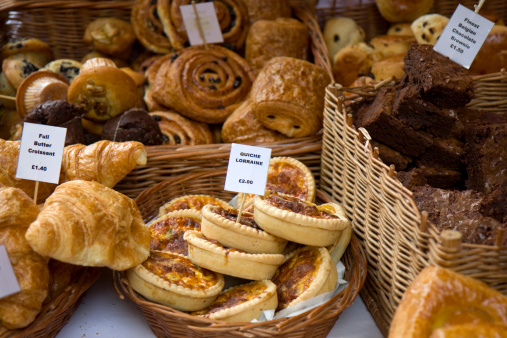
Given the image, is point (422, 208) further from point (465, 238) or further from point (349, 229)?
point (349, 229)

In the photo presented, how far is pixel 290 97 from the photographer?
8.94 feet

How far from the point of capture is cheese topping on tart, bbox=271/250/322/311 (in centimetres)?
183

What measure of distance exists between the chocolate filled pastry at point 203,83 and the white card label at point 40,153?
116 centimetres

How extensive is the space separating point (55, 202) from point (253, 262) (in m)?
0.74

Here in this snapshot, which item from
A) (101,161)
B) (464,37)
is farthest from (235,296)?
(464,37)

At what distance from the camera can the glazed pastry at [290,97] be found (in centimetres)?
273

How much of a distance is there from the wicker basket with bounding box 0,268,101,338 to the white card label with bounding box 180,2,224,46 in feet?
6.26

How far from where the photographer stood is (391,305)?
1.83 metres

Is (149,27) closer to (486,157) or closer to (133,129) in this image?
(133,129)

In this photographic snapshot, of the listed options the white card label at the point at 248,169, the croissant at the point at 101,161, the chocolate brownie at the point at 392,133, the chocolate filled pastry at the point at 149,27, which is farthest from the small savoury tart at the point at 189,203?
the chocolate filled pastry at the point at 149,27

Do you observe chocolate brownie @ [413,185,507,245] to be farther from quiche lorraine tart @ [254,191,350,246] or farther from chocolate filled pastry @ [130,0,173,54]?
chocolate filled pastry @ [130,0,173,54]

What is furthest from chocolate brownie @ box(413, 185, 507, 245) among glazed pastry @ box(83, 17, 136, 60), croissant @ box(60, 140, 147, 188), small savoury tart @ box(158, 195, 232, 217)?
glazed pastry @ box(83, 17, 136, 60)

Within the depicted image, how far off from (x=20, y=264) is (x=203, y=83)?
72.3 inches

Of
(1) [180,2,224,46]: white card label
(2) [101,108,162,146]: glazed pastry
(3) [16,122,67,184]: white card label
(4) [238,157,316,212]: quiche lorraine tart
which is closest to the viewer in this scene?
(3) [16,122,67,184]: white card label
